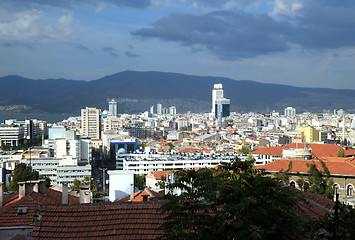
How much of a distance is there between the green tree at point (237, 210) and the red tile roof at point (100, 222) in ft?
2.55

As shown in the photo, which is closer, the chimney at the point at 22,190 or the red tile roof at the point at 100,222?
the red tile roof at the point at 100,222

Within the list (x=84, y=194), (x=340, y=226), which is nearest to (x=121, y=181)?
(x=84, y=194)

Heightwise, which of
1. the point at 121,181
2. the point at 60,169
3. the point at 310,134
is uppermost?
the point at 121,181

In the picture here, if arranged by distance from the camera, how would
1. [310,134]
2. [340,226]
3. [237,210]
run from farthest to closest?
[310,134] < [237,210] < [340,226]

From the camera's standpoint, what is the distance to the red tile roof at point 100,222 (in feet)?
22.7

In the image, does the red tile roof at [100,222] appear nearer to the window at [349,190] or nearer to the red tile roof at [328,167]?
the window at [349,190]

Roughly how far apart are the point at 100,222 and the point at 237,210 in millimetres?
2193

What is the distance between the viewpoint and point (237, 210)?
231 inches

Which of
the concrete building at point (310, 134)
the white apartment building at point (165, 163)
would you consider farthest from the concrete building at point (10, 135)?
the concrete building at point (310, 134)

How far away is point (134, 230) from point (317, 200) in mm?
3741

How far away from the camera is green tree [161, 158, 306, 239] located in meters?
5.61

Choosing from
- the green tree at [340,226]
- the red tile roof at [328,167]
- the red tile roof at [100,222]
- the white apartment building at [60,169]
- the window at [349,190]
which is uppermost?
the green tree at [340,226]

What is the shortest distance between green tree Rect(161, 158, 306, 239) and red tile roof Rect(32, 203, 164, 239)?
78 cm

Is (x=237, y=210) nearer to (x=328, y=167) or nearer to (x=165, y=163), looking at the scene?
(x=328, y=167)
